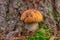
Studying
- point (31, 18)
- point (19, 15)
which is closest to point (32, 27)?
point (31, 18)

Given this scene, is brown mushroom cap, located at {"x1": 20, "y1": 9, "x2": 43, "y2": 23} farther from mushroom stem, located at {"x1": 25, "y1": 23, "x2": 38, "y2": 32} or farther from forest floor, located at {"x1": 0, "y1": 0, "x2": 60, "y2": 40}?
forest floor, located at {"x1": 0, "y1": 0, "x2": 60, "y2": 40}

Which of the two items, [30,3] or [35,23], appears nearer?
[35,23]

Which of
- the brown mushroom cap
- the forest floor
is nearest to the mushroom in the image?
the brown mushroom cap

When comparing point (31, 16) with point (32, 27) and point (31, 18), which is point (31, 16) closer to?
point (31, 18)

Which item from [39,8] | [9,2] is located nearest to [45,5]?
[39,8]

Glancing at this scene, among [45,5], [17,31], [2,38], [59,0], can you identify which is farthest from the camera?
[59,0]

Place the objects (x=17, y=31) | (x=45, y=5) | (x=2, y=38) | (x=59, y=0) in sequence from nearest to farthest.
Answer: (x=2, y=38) → (x=17, y=31) → (x=45, y=5) → (x=59, y=0)

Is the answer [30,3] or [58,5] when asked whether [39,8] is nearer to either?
[30,3]

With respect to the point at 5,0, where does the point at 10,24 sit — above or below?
below
